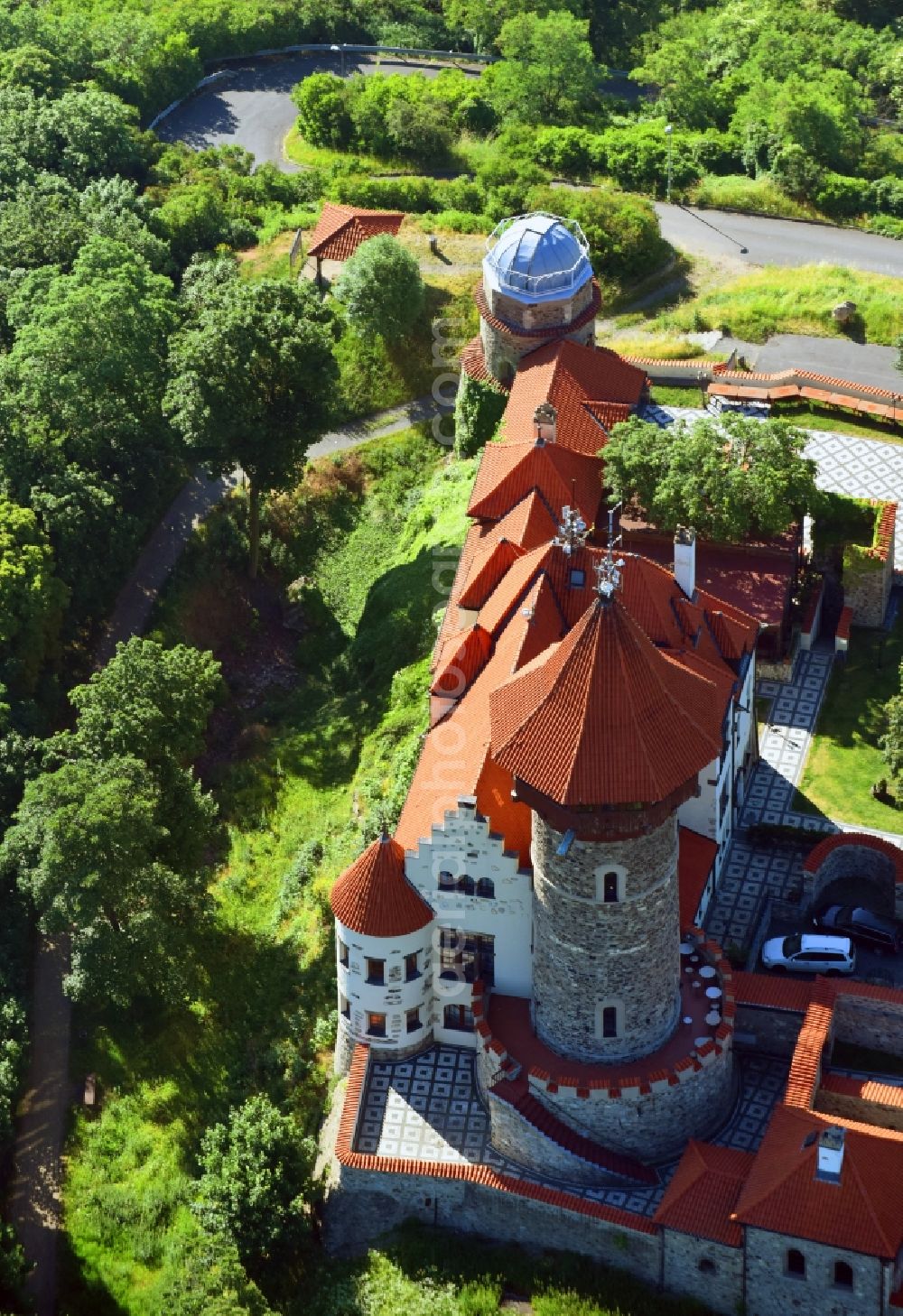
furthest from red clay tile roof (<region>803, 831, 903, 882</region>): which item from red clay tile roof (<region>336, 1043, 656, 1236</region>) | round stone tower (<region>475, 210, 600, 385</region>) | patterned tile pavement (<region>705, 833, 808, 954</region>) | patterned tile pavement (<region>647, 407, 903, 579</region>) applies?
round stone tower (<region>475, 210, 600, 385</region>)

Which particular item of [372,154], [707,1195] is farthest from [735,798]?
[372,154]

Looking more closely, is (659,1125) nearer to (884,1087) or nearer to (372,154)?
(884,1087)

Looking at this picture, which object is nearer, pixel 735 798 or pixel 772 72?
pixel 735 798

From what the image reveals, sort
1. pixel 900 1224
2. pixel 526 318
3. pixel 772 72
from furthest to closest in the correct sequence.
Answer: pixel 772 72, pixel 526 318, pixel 900 1224

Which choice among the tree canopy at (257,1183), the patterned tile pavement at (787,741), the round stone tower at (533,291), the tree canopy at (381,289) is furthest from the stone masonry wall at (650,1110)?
the tree canopy at (381,289)

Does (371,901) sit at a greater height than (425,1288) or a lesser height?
greater

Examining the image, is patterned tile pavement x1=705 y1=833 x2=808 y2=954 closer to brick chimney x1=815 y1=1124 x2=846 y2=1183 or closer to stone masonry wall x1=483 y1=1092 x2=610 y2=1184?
stone masonry wall x1=483 y1=1092 x2=610 y2=1184

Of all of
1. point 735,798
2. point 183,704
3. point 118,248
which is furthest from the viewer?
point 118,248

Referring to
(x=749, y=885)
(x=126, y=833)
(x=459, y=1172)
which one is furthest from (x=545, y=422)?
(x=459, y=1172)

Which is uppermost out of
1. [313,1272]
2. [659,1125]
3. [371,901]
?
[371,901]
